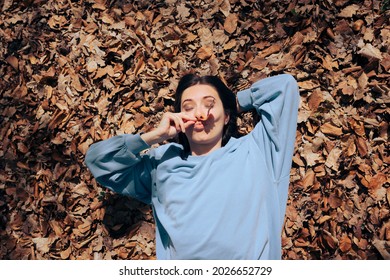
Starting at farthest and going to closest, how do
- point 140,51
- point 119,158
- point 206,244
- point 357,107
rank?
point 140,51, point 357,107, point 119,158, point 206,244

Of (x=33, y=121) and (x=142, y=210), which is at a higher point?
(x=33, y=121)

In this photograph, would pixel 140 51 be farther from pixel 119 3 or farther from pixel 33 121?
pixel 33 121

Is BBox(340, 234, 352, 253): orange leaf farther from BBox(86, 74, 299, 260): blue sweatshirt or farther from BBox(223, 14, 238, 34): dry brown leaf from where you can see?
BBox(223, 14, 238, 34): dry brown leaf

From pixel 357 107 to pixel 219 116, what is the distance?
3.17 feet

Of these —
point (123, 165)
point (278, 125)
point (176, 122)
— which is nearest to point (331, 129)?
point (278, 125)

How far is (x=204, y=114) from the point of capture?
283 centimetres

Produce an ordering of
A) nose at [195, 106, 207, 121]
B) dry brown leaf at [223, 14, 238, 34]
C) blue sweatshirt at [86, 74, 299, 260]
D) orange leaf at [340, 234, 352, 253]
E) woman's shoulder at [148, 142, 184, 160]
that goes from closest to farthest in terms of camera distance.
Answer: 1. blue sweatshirt at [86, 74, 299, 260]
2. nose at [195, 106, 207, 121]
3. woman's shoulder at [148, 142, 184, 160]
4. orange leaf at [340, 234, 352, 253]
5. dry brown leaf at [223, 14, 238, 34]

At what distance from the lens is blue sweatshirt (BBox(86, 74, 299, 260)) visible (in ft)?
8.75

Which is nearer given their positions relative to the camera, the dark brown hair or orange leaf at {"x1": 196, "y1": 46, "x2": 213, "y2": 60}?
the dark brown hair

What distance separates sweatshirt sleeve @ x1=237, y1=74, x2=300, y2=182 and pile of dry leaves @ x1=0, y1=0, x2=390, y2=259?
1.66 ft

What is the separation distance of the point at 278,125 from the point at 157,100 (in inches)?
39.0

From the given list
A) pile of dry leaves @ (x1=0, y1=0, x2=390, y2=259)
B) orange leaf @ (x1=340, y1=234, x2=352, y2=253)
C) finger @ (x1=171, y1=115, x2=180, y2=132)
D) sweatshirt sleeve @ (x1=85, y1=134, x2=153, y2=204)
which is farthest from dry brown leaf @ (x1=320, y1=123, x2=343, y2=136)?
sweatshirt sleeve @ (x1=85, y1=134, x2=153, y2=204)

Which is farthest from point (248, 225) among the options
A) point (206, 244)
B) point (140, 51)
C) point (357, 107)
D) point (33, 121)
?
point (33, 121)

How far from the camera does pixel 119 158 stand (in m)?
2.84
